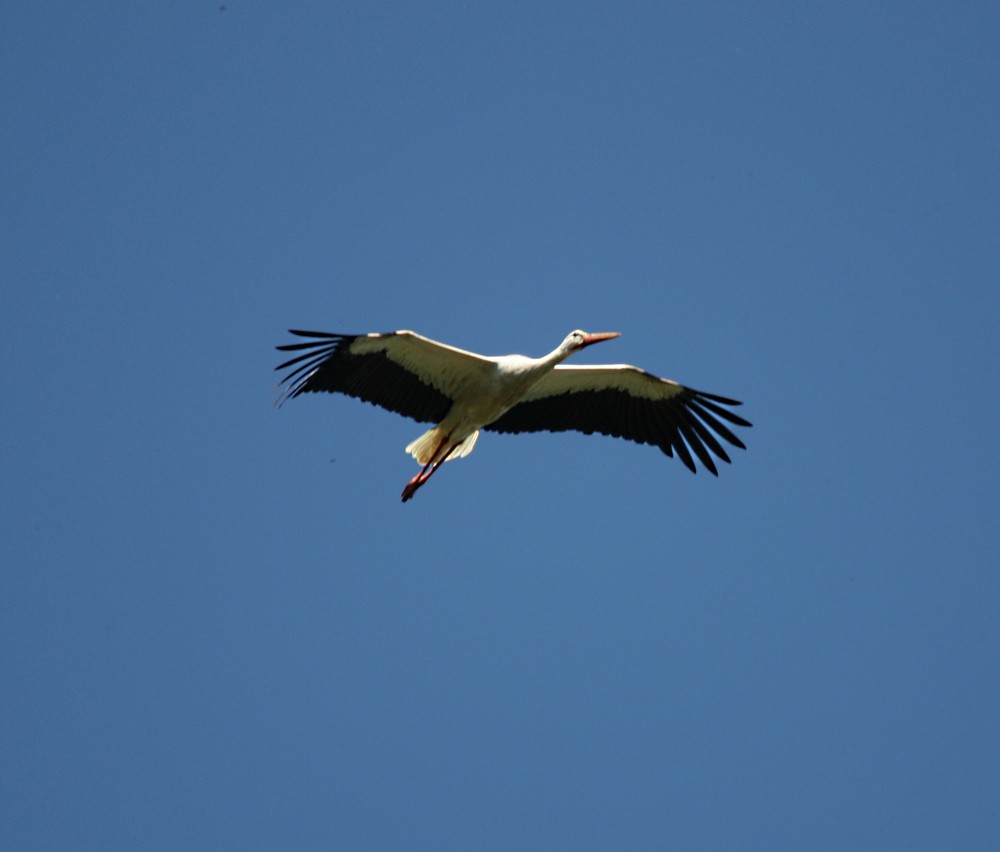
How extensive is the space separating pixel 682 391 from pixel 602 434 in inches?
30.4

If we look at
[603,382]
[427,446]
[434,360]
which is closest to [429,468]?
[427,446]

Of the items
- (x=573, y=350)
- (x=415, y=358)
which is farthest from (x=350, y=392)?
(x=573, y=350)

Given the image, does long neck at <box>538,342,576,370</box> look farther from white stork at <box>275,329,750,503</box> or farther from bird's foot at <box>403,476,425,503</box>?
bird's foot at <box>403,476,425,503</box>

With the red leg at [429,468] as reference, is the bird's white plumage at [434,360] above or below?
above

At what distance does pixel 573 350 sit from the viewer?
32.7 feet

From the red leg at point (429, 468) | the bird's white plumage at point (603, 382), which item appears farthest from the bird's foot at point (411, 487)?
the bird's white plumage at point (603, 382)

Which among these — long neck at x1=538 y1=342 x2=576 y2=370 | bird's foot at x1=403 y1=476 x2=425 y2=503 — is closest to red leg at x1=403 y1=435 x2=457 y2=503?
bird's foot at x1=403 y1=476 x2=425 y2=503

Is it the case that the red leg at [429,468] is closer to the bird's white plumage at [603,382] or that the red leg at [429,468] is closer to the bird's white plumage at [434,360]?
the bird's white plumage at [434,360]

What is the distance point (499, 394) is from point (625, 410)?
1387mm

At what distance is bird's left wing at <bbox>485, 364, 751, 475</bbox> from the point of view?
1034cm

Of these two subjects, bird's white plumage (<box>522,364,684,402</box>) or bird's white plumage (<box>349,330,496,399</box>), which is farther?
bird's white plumage (<box>522,364,684,402</box>)

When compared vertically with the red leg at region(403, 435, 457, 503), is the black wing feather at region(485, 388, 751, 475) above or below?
above

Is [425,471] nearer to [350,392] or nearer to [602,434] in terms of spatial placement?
[350,392]

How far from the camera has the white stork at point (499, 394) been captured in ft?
31.5
